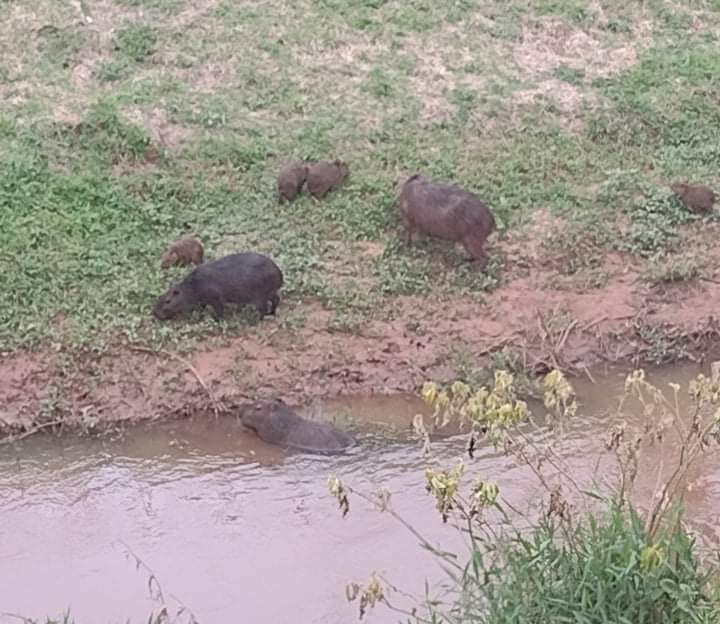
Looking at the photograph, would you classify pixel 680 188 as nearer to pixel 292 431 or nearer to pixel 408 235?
pixel 408 235

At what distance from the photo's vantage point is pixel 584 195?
10.5 meters

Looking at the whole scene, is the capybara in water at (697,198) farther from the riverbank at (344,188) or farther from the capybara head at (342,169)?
Result: the capybara head at (342,169)

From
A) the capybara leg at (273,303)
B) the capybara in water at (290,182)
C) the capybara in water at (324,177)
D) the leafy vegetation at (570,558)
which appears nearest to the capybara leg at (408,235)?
the capybara in water at (324,177)

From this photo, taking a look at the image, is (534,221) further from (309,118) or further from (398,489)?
(398,489)

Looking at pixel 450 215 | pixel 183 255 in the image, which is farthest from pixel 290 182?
pixel 450 215

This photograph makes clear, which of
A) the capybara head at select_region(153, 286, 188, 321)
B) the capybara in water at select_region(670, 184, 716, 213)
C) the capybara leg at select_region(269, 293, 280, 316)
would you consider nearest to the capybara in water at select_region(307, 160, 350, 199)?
the capybara leg at select_region(269, 293, 280, 316)

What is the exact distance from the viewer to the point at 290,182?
1022 centimetres

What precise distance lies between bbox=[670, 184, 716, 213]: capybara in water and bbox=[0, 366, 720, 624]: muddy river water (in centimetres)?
257

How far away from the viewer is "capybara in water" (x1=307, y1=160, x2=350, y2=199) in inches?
404

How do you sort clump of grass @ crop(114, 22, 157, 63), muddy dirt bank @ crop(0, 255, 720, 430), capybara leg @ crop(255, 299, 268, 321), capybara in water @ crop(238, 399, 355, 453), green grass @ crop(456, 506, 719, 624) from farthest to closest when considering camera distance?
1. clump of grass @ crop(114, 22, 157, 63)
2. capybara leg @ crop(255, 299, 268, 321)
3. muddy dirt bank @ crop(0, 255, 720, 430)
4. capybara in water @ crop(238, 399, 355, 453)
5. green grass @ crop(456, 506, 719, 624)

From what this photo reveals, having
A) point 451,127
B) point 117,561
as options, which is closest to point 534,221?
point 451,127

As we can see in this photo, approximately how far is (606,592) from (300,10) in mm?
9604

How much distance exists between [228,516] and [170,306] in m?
2.27

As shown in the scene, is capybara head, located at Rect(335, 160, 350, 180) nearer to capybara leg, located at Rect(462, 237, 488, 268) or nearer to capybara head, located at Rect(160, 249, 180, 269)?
capybara leg, located at Rect(462, 237, 488, 268)
